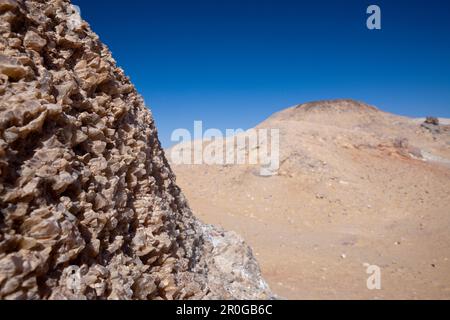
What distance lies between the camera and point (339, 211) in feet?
55.0

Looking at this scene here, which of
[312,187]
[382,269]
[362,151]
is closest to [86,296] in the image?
[382,269]

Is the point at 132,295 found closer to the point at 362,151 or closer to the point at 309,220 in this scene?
the point at 309,220

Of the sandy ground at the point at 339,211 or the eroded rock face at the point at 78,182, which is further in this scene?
the sandy ground at the point at 339,211

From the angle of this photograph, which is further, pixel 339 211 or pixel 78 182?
pixel 339 211

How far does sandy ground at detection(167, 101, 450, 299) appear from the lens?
10562 mm

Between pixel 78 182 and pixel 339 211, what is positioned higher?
pixel 78 182

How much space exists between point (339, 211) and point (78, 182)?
1520 centimetres

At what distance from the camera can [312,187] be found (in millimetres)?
18422

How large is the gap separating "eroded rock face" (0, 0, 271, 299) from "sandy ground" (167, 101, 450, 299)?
5.72 m

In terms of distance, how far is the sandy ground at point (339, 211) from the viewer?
416 inches

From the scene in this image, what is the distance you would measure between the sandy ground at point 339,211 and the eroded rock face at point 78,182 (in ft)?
18.8

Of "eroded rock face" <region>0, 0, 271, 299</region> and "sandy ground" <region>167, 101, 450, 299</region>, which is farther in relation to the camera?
"sandy ground" <region>167, 101, 450, 299</region>

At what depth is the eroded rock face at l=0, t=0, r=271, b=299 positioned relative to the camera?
272 cm
